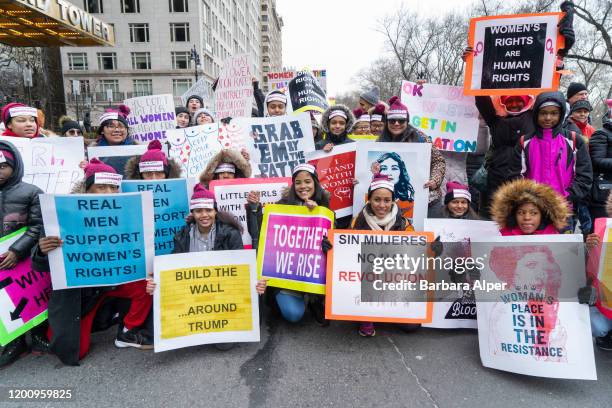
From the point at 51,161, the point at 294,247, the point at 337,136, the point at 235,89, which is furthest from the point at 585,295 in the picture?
the point at 235,89

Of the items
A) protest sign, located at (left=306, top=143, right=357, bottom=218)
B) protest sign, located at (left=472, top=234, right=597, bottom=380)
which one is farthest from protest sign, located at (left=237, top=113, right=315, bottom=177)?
protest sign, located at (left=472, top=234, right=597, bottom=380)

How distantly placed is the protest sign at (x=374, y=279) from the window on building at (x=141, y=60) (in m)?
50.6

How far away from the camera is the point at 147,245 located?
3205 millimetres

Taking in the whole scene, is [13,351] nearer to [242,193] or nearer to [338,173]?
[242,193]

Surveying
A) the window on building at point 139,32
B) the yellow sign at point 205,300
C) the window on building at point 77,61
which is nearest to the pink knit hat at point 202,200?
the yellow sign at point 205,300

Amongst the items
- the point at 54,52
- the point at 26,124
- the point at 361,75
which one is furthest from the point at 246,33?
the point at 26,124

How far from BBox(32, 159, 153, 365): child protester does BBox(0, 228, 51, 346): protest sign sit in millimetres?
182

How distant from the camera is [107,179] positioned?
3316 millimetres

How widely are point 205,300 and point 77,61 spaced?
179ft

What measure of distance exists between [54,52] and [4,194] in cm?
1776

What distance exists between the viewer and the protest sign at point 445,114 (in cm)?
548

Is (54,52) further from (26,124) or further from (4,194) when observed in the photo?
(4,194)

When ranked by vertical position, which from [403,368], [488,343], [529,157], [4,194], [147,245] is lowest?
[403,368]

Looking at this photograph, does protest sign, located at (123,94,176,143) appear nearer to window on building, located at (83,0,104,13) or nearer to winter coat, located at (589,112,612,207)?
winter coat, located at (589,112,612,207)
